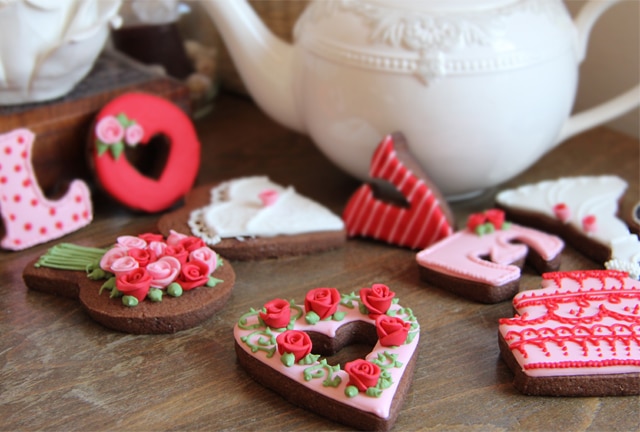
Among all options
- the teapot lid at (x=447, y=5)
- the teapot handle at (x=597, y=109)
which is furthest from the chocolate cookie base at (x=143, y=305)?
the teapot handle at (x=597, y=109)

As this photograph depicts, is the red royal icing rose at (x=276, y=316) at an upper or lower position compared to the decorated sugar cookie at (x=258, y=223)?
upper

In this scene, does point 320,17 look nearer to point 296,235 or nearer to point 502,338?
point 296,235

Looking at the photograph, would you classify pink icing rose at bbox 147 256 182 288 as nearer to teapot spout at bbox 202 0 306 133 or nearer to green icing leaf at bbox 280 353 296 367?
green icing leaf at bbox 280 353 296 367

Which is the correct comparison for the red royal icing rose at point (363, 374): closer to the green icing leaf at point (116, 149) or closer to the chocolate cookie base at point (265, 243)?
the chocolate cookie base at point (265, 243)

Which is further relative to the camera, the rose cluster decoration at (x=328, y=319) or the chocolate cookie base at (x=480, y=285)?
the chocolate cookie base at (x=480, y=285)

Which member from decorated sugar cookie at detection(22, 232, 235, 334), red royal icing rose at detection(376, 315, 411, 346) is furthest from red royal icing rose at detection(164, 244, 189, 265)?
red royal icing rose at detection(376, 315, 411, 346)
